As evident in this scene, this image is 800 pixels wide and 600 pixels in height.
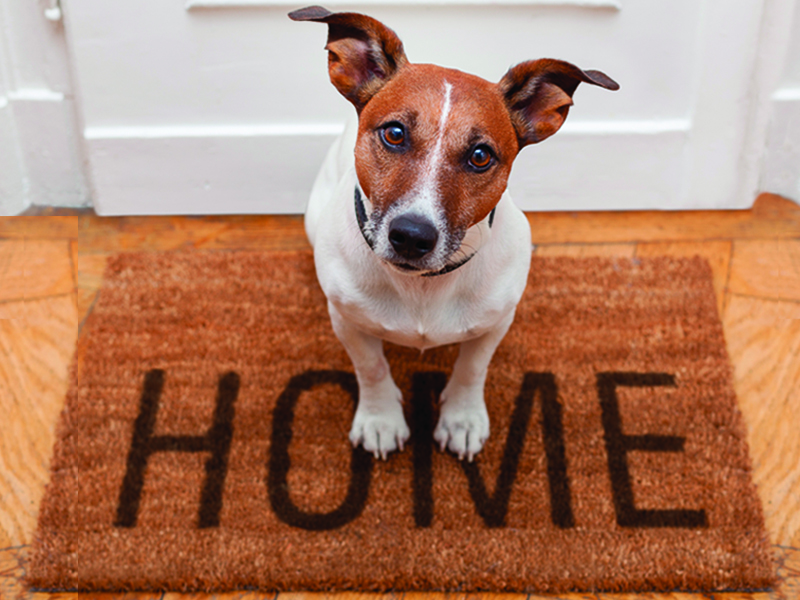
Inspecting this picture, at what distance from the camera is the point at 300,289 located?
2.49 meters

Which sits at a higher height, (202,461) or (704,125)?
(704,125)

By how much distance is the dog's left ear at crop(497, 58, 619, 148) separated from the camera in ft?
4.86

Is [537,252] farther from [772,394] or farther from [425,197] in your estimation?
[425,197]

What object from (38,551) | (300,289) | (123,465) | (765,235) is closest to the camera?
(38,551)

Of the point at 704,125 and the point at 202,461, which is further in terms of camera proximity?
the point at 704,125

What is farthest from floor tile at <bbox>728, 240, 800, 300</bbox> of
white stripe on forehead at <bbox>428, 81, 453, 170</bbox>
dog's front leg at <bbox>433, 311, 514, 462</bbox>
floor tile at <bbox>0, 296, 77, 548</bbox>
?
floor tile at <bbox>0, 296, 77, 548</bbox>

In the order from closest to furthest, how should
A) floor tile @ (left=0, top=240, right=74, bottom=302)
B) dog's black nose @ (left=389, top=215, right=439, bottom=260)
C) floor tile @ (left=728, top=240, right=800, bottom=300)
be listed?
floor tile @ (left=0, top=240, right=74, bottom=302), dog's black nose @ (left=389, top=215, right=439, bottom=260), floor tile @ (left=728, top=240, right=800, bottom=300)

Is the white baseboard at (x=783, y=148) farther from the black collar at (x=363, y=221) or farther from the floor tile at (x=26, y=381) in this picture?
the floor tile at (x=26, y=381)

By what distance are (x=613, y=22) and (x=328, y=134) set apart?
101cm

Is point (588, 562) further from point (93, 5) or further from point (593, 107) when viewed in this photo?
point (93, 5)

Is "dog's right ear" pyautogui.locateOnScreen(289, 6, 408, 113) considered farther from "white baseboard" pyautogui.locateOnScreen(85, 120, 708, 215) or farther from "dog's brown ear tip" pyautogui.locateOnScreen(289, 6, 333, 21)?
"white baseboard" pyautogui.locateOnScreen(85, 120, 708, 215)

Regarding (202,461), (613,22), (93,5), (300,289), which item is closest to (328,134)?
(300,289)

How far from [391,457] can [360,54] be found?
1111 mm

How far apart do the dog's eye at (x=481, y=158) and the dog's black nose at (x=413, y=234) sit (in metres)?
0.17
